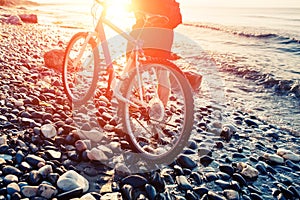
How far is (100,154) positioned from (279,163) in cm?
280

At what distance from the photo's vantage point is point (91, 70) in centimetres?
512

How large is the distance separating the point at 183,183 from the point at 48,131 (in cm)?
214

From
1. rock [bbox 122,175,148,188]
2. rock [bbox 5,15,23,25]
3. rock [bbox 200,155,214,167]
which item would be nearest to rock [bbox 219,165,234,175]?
rock [bbox 200,155,214,167]

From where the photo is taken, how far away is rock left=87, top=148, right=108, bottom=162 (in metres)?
3.56

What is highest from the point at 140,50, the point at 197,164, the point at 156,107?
the point at 140,50

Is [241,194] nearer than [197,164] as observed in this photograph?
Yes

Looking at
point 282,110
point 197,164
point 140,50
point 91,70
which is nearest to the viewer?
point 140,50

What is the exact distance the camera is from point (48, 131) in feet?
12.8

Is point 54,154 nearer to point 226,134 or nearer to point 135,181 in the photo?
point 135,181

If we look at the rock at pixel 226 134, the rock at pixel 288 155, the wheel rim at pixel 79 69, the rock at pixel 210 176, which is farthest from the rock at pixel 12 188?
the rock at pixel 288 155

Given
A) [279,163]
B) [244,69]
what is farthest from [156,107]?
[244,69]

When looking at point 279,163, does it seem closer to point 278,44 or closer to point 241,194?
point 241,194

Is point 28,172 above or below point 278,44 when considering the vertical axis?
below

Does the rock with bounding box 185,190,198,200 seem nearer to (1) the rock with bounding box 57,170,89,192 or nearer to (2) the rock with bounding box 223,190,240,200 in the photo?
(2) the rock with bounding box 223,190,240,200
